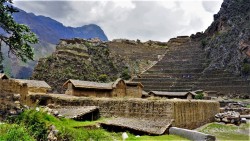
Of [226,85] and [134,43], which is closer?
[226,85]

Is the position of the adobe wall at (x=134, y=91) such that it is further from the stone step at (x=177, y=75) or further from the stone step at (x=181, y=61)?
the stone step at (x=181, y=61)

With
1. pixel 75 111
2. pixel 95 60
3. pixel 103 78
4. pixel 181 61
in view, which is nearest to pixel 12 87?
pixel 75 111

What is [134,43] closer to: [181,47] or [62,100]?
[181,47]

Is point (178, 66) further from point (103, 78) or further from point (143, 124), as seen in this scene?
point (143, 124)

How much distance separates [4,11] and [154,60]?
7964 centimetres

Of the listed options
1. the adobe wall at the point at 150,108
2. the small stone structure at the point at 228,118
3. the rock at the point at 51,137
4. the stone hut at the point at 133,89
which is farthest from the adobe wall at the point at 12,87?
the stone hut at the point at 133,89

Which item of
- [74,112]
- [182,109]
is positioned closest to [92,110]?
[74,112]

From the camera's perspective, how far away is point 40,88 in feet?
136

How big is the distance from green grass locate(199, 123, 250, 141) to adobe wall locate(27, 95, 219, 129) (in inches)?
31.3

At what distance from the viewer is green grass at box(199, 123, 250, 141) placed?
25.3m

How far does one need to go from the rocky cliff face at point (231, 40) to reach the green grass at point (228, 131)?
4085cm

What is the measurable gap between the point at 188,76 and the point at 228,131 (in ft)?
157

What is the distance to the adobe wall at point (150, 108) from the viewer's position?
931 inches

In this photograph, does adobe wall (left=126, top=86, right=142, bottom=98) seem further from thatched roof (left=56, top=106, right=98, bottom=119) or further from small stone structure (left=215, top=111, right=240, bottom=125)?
thatched roof (left=56, top=106, right=98, bottom=119)
